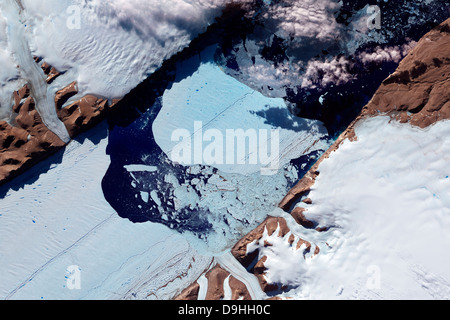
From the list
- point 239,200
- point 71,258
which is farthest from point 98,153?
point 239,200

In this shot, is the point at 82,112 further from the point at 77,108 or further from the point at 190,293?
the point at 190,293

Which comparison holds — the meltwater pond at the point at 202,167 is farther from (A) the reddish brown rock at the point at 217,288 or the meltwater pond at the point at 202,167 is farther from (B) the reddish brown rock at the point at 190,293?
(B) the reddish brown rock at the point at 190,293

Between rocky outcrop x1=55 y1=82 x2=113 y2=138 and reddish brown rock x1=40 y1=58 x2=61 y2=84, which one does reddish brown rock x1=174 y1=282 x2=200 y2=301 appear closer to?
rocky outcrop x1=55 y1=82 x2=113 y2=138

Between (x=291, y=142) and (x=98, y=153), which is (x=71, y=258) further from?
(x=291, y=142)

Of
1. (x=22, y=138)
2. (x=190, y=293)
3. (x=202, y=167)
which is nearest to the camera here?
(x=22, y=138)

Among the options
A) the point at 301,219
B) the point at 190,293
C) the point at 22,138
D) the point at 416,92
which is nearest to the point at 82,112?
the point at 22,138

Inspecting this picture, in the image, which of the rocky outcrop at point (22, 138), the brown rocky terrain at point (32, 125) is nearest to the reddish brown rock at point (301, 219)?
the brown rocky terrain at point (32, 125)

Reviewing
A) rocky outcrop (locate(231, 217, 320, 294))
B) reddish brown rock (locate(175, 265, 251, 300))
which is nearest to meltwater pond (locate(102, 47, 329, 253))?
rocky outcrop (locate(231, 217, 320, 294))
